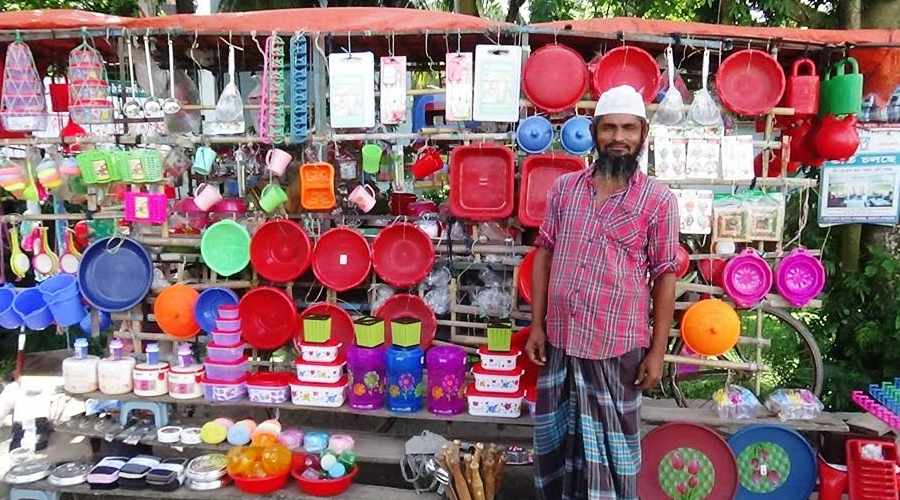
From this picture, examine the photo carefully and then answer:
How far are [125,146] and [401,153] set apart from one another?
5.21 feet

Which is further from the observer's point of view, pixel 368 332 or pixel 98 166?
pixel 98 166

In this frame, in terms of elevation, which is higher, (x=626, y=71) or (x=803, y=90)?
(x=626, y=71)

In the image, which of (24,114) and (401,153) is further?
(401,153)

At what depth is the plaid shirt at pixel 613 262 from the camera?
2.49 meters

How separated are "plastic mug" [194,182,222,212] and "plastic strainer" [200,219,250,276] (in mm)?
123

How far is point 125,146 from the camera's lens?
3.75 meters

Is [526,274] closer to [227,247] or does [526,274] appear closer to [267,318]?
[267,318]

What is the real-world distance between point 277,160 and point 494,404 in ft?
5.87

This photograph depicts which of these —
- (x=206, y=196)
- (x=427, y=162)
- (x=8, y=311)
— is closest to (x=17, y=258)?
(x=8, y=311)

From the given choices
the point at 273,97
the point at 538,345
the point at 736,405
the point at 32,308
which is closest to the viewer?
the point at 538,345

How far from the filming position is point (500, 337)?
11.0 ft

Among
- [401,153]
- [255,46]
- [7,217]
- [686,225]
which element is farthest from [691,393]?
[7,217]

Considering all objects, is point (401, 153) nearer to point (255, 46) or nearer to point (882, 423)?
point (255, 46)

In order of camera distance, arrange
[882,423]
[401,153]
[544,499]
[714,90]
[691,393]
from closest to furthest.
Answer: [544,499] < [882,423] < [714,90] < [401,153] < [691,393]
